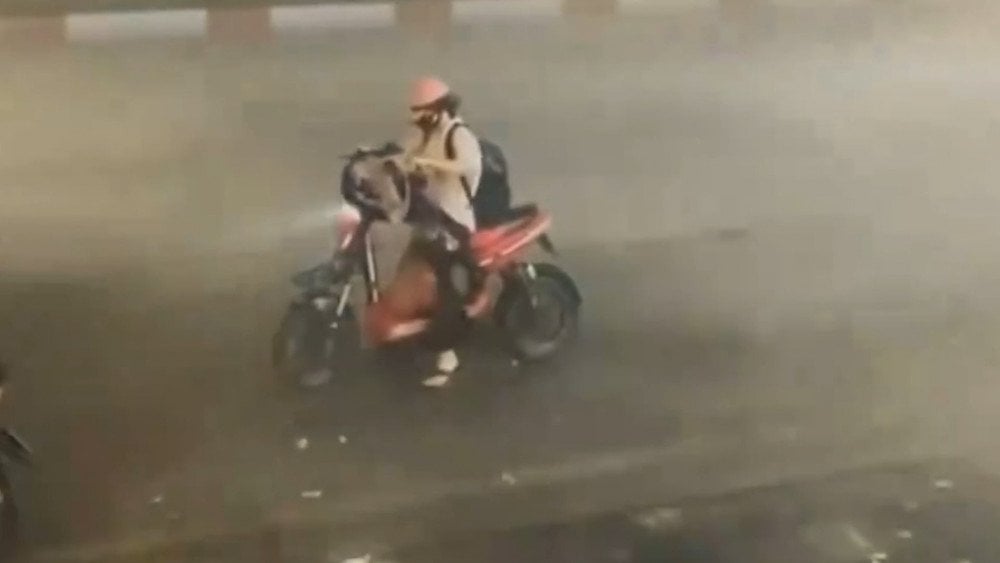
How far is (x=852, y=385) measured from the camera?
630 mm

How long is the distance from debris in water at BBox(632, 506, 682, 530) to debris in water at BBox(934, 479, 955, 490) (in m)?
0.12

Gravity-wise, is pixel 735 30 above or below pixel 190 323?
above

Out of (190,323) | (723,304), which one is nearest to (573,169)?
(723,304)

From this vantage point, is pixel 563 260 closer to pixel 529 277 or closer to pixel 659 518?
pixel 529 277

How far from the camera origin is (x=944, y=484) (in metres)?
0.60

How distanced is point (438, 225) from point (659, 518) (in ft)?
0.51

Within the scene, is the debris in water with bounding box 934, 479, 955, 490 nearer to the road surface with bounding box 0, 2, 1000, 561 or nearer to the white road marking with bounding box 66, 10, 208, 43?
the road surface with bounding box 0, 2, 1000, 561

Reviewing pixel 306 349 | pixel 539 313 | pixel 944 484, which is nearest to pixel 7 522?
pixel 306 349

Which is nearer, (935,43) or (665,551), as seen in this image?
(665,551)

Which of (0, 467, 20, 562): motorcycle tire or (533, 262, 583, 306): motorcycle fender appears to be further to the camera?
(533, 262, 583, 306): motorcycle fender

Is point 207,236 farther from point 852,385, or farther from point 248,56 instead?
point 852,385

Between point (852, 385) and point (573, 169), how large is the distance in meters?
0.17

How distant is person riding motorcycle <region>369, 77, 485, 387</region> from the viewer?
0.59m

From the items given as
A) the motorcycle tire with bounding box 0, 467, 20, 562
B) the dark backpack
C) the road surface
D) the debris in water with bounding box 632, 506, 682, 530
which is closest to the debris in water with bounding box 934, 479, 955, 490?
the road surface
